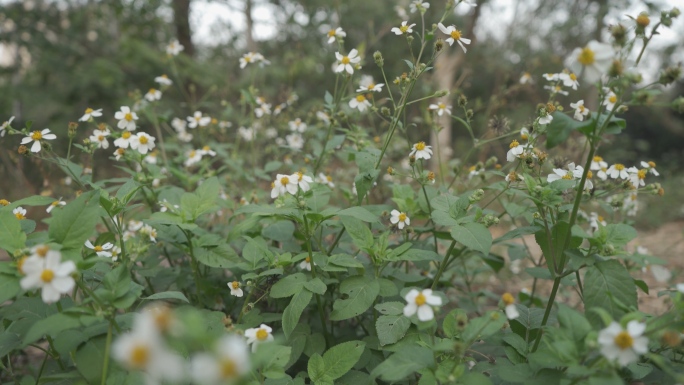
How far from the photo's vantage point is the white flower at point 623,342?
976 mm

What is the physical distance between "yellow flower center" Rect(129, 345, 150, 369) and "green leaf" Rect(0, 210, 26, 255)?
78 cm

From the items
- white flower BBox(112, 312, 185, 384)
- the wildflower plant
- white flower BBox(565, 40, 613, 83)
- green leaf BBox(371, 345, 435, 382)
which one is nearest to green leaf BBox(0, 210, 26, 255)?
the wildflower plant

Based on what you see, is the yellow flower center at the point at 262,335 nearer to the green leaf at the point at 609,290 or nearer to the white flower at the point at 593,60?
the green leaf at the point at 609,290

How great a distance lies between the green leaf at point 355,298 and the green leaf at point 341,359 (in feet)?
0.31

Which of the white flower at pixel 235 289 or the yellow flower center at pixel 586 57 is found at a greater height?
the yellow flower center at pixel 586 57

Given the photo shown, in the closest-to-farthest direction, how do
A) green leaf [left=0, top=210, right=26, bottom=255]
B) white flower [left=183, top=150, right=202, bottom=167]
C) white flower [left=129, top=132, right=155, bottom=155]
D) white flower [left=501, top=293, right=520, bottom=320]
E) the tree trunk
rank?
white flower [left=501, top=293, right=520, bottom=320] → green leaf [left=0, top=210, right=26, bottom=255] → white flower [left=129, top=132, right=155, bottom=155] → white flower [left=183, top=150, right=202, bottom=167] → the tree trunk

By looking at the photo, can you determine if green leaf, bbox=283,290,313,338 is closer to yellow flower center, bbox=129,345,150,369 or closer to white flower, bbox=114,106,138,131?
yellow flower center, bbox=129,345,150,369

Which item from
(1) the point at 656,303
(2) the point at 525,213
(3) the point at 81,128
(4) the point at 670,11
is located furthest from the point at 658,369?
(3) the point at 81,128

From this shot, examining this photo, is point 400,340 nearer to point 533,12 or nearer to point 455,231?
point 455,231

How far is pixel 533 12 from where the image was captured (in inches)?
448

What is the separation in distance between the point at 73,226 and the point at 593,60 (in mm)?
1498

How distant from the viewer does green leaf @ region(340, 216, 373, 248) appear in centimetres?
165

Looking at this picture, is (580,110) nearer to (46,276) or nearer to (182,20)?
(46,276)

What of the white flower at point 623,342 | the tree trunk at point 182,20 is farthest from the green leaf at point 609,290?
the tree trunk at point 182,20
